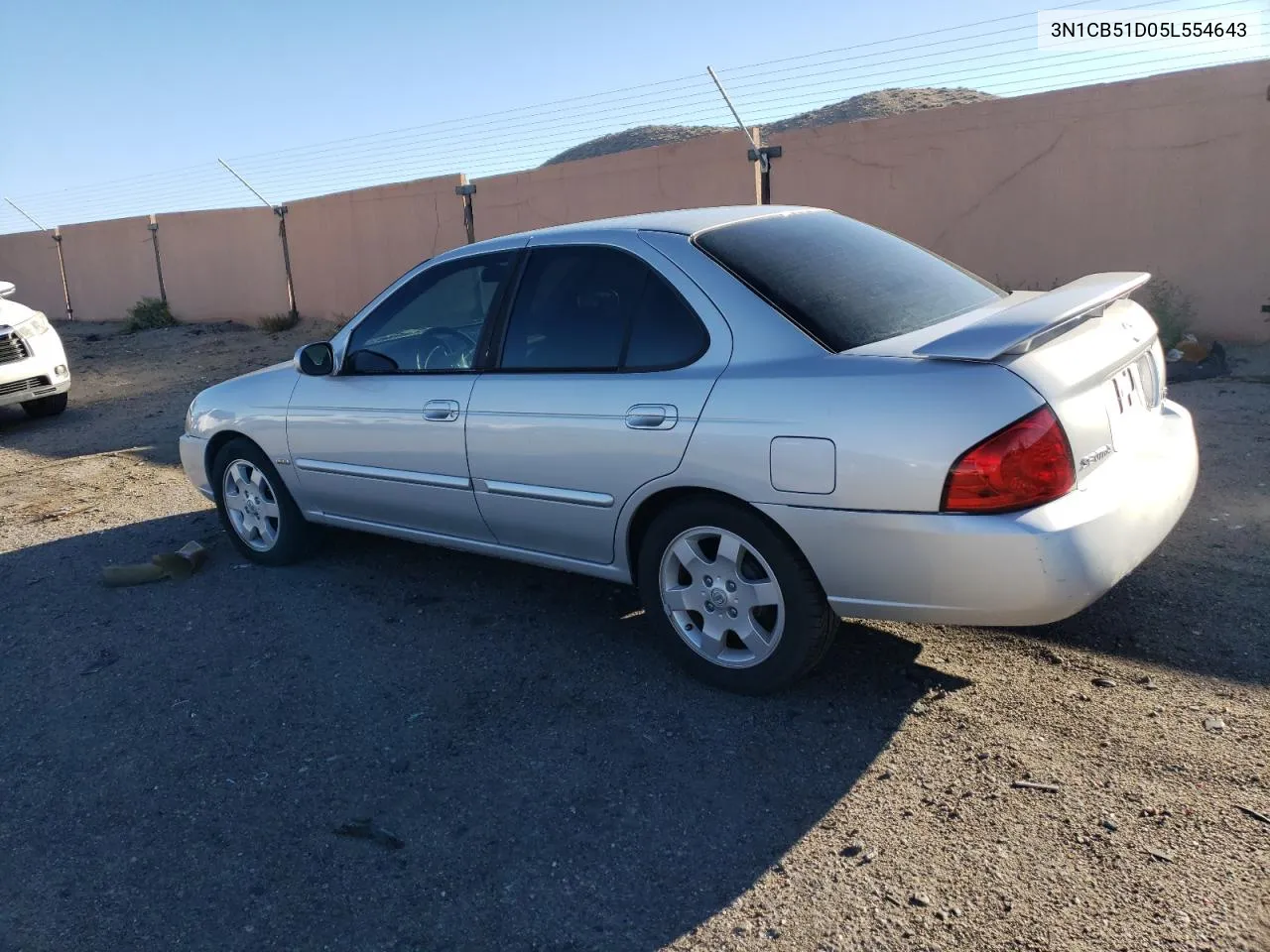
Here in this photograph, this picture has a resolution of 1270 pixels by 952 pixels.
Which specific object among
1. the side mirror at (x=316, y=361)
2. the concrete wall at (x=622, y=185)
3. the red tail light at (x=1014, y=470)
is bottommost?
the red tail light at (x=1014, y=470)

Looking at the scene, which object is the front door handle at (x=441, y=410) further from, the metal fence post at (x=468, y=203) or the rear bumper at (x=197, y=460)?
the metal fence post at (x=468, y=203)

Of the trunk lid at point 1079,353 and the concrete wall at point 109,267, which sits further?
the concrete wall at point 109,267

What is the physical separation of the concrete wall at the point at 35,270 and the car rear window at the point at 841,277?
2428cm

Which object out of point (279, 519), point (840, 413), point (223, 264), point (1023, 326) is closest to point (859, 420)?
point (840, 413)

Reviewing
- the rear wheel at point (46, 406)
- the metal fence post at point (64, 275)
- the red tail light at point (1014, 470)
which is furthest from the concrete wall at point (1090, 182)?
the metal fence post at point (64, 275)

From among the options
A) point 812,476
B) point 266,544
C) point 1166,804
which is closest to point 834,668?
point 812,476

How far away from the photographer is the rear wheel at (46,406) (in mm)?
→ 11188

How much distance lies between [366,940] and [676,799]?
3.15 feet

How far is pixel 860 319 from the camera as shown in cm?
360

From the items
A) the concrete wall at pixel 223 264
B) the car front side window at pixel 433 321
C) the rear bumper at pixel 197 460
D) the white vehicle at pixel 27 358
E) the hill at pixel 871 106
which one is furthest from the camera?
the hill at pixel 871 106

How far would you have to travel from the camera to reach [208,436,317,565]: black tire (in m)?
5.43

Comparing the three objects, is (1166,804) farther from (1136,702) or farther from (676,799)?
(676,799)

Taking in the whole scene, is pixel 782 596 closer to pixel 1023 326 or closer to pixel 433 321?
pixel 1023 326

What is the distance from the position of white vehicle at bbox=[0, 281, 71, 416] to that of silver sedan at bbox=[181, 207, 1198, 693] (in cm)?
677
